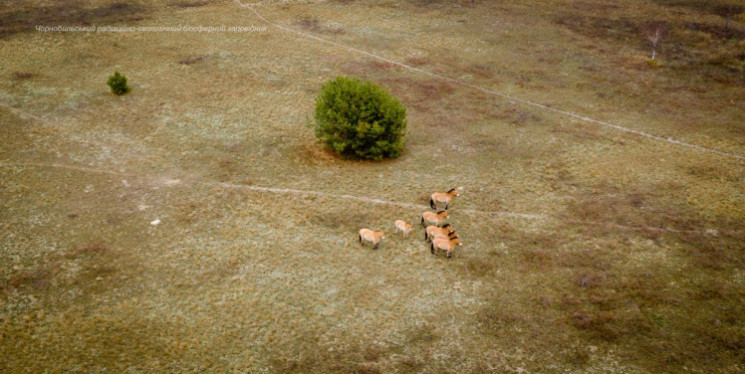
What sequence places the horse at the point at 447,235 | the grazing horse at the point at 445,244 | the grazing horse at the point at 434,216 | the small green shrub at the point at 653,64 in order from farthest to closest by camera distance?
the small green shrub at the point at 653,64 < the grazing horse at the point at 434,216 < the horse at the point at 447,235 < the grazing horse at the point at 445,244

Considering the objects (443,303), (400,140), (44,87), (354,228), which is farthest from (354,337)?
(44,87)

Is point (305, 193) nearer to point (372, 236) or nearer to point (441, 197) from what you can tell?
point (372, 236)

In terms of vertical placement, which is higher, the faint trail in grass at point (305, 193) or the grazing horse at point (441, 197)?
the grazing horse at point (441, 197)

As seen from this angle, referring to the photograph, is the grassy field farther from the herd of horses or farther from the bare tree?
the bare tree

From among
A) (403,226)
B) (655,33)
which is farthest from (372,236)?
(655,33)

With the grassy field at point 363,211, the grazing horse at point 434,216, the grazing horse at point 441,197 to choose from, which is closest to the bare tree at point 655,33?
the grassy field at point 363,211

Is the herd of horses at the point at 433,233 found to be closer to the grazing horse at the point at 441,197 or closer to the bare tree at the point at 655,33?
the grazing horse at the point at 441,197
